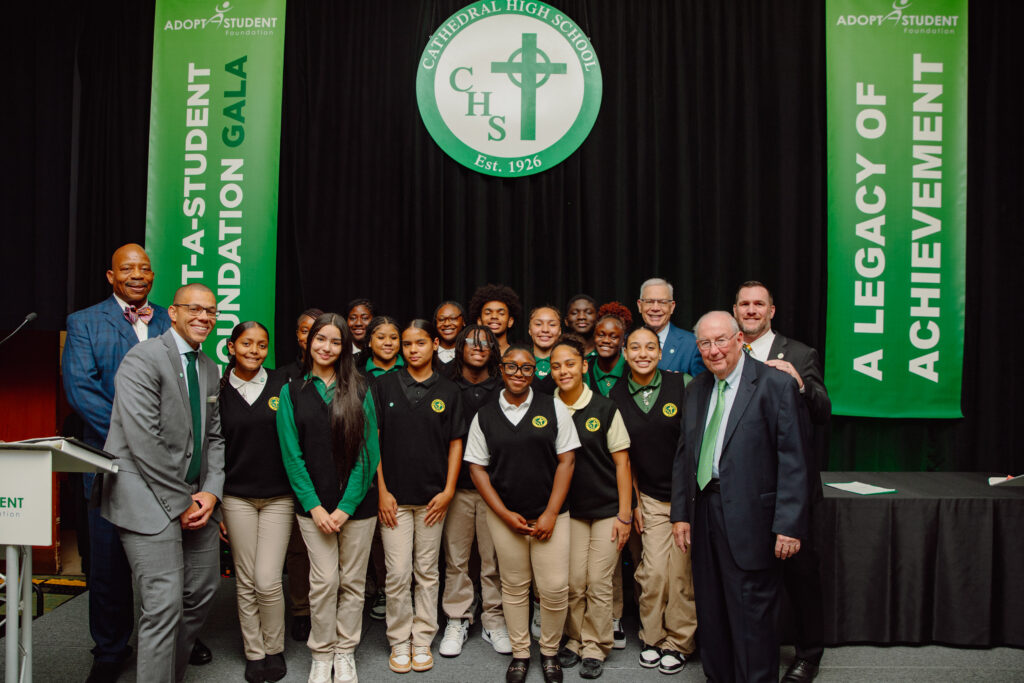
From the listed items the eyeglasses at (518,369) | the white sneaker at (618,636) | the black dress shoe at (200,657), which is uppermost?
the eyeglasses at (518,369)

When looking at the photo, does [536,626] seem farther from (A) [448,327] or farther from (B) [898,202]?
(B) [898,202]

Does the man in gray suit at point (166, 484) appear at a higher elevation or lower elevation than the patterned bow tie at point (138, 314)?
lower

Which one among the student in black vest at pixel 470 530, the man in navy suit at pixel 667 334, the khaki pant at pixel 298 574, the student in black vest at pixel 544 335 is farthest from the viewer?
the man in navy suit at pixel 667 334

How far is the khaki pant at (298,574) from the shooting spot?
331cm

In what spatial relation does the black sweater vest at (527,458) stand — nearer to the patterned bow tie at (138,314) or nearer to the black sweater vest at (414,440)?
the black sweater vest at (414,440)

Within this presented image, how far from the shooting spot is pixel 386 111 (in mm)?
4508

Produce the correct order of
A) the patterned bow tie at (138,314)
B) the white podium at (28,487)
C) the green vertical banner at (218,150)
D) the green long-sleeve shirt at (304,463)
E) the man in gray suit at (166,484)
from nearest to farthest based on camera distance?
the white podium at (28,487) → the man in gray suit at (166,484) → the green long-sleeve shirt at (304,463) → the patterned bow tie at (138,314) → the green vertical banner at (218,150)

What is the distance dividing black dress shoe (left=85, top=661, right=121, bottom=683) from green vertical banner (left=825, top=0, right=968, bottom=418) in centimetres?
405

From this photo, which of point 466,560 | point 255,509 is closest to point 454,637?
point 466,560

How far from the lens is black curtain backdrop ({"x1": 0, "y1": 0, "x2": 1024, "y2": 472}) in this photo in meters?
4.32

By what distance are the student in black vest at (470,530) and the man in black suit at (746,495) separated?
3.33 ft

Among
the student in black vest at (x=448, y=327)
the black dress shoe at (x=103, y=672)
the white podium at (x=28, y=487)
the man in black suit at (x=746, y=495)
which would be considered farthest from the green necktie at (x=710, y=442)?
the black dress shoe at (x=103, y=672)

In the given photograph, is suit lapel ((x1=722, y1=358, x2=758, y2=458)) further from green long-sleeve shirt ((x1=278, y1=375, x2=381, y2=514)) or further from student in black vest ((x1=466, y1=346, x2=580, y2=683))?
green long-sleeve shirt ((x1=278, y1=375, x2=381, y2=514))

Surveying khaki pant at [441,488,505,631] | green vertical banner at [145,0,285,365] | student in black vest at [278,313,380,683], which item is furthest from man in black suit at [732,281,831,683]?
green vertical banner at [145,0,285,365]
